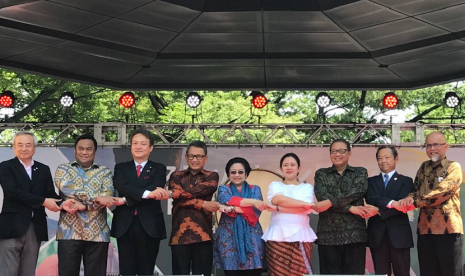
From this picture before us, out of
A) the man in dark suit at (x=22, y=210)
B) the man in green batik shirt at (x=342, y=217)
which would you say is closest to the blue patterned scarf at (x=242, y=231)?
the man in green batik shirt at (x=342, y=217)

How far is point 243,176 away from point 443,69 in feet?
12.5

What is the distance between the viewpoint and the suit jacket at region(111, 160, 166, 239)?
5.61 meters

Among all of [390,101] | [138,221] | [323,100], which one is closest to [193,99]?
[323,100]

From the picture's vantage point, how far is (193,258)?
229 inches

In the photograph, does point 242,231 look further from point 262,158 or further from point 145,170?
point 262,158

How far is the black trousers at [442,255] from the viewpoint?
5.84 metres

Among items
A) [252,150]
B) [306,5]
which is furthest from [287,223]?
[252,150]

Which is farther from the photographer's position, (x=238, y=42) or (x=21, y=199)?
(x=238, y=42)

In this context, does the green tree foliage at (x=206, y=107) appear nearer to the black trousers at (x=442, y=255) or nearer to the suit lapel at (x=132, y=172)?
the suit lapel at (x=132, y=172)

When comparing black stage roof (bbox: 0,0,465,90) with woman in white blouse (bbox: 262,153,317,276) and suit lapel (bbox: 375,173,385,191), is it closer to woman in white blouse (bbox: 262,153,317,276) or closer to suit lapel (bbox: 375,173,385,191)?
suit lapel (bbox: 375,173,385,191)

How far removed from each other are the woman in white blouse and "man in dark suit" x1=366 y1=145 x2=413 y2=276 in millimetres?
572

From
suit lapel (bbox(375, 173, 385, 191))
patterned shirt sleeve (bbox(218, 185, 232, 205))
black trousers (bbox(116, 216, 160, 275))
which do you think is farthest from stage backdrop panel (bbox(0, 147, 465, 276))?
black trousers (bbox(116, 216, 160, 275))

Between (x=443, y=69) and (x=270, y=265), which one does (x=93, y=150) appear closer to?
(x=270, y=265)

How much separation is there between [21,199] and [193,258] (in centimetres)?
154
